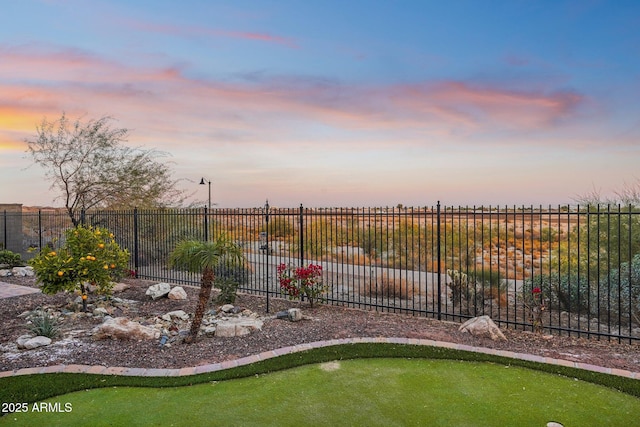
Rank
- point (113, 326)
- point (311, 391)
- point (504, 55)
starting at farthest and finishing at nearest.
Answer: point (504, 55)
point (113, 326)
point (311, 391)

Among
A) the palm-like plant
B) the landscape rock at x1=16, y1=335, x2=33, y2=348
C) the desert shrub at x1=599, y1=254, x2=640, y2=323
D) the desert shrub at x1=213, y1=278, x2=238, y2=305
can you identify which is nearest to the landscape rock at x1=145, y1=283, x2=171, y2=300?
the desert shrub at x1=213, y1=278, x2=238, y2=305

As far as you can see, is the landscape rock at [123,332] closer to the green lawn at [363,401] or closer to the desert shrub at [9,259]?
the green lawn at [363,401]

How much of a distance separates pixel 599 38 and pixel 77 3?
10108mm

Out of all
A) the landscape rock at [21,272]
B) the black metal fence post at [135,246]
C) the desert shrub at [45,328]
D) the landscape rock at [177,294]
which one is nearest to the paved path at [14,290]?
the landscape rock at [21,272]

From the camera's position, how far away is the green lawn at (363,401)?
3.57 m

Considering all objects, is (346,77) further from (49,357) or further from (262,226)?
(49,357)

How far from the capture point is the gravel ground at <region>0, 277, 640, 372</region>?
527 cm

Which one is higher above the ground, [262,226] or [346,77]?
[346,77]

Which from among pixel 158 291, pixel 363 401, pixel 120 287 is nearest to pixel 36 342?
pixel 158 291

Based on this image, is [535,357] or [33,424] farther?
[535,357]

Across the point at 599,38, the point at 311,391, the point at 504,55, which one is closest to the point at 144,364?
the point at 311,391

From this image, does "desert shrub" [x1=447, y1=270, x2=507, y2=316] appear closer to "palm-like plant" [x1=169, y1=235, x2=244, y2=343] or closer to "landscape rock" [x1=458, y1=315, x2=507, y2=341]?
"landscape rock" [x1=458, y1=315, x2=507, y2=341]

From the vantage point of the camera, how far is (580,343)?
21.0 ft

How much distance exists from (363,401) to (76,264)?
5941mm
